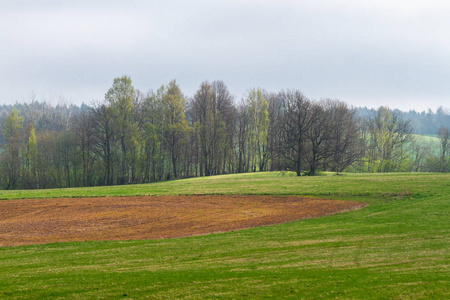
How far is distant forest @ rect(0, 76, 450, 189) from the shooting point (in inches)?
2502

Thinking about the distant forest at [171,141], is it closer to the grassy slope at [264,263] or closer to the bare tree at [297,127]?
the bare tree at [297,127]

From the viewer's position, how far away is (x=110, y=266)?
1238cm

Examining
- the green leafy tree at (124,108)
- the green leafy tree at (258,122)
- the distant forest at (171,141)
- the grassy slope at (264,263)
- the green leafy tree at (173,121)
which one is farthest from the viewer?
the green leafy tree at (258,122)

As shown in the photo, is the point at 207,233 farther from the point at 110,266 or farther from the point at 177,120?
the point at 177,120

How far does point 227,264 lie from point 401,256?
578 cm

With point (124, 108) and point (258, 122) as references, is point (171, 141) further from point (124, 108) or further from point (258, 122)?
point (258, 122)

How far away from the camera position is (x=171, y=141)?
255 ft

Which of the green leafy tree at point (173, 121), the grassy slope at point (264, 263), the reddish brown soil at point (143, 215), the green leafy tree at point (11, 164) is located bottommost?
the reddish brown soil at point (143, 215)

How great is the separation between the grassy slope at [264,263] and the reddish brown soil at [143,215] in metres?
2.70

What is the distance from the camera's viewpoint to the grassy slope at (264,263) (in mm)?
8977

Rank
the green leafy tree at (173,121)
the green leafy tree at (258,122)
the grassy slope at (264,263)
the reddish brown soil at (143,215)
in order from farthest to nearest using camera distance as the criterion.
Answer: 1. the green leafy tree at (258,122)
2. the green leafy tree at (173,121)
3. the reddish brown soil at (143,215)
4. the grassy slope at (264,263)

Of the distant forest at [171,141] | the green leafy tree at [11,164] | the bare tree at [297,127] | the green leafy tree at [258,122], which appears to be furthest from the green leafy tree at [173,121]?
the green leafy tree at [11,164]

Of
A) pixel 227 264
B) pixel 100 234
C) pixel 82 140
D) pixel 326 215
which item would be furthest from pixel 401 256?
pixel 82 140

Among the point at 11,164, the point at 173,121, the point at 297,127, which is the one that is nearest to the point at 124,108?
the point at 173,121
